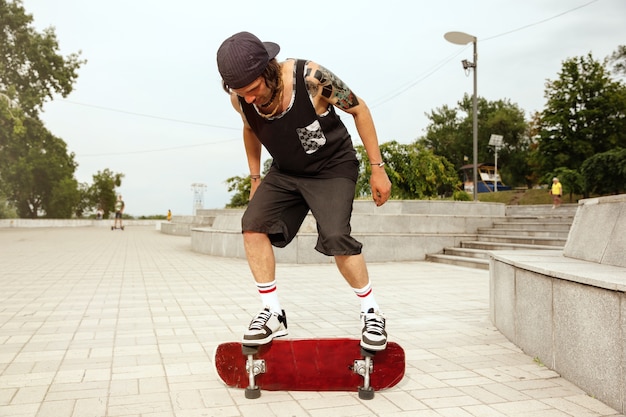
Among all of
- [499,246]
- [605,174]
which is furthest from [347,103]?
[605,174]

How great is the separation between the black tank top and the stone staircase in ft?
26.9

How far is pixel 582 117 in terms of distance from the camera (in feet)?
122

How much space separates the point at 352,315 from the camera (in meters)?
5.52

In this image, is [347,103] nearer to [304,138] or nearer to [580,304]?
[304,138]

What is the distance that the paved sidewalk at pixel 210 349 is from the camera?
277cm

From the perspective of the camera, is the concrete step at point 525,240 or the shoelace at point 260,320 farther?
the concrete step at point 525,240

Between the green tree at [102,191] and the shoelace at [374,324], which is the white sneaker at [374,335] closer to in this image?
the shoelace at [374,324]

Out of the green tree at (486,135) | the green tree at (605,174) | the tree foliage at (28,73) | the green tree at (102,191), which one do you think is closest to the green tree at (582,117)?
the green tree at (605,174)

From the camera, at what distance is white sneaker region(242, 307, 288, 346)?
2781 millimetres

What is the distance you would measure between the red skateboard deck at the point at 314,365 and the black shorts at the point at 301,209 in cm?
55

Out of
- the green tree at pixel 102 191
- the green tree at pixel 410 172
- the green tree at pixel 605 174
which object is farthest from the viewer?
the green tree at pixel 102 191

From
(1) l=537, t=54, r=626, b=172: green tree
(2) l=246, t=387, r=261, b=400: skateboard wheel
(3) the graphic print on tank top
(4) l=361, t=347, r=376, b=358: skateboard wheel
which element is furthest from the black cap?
(1) l=537, t=54, r=626, b=172: green tree

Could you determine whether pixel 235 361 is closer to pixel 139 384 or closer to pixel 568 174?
pixel 139 384

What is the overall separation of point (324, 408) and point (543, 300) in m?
1.73
